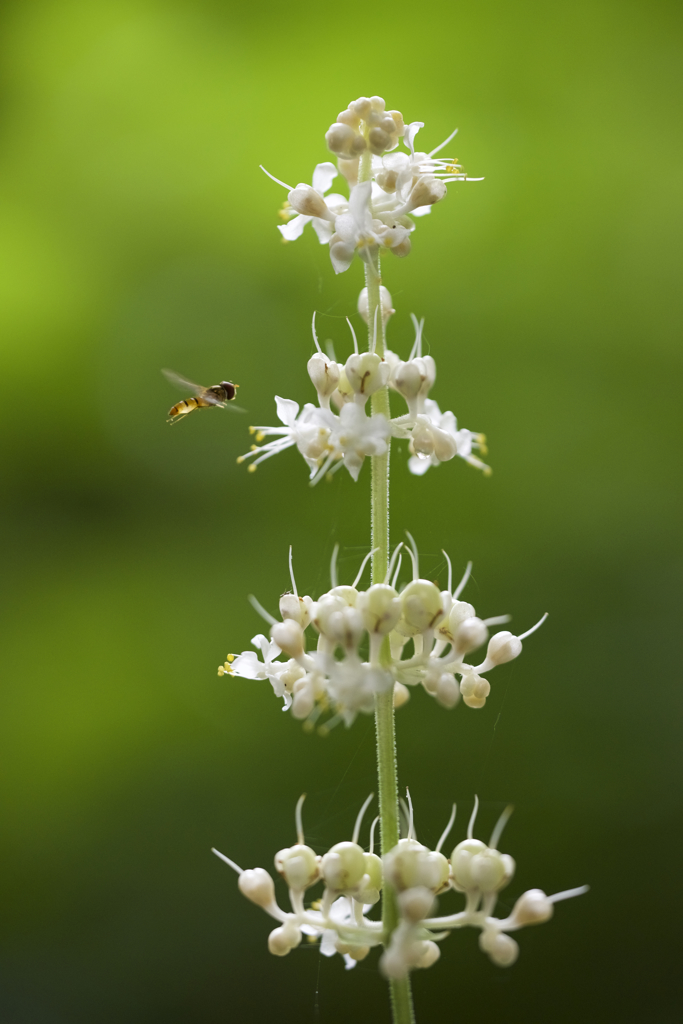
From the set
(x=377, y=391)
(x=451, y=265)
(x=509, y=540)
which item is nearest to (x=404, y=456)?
(x=509, y=540)

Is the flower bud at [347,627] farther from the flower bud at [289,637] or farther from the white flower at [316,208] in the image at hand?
the white flower at [316,208]

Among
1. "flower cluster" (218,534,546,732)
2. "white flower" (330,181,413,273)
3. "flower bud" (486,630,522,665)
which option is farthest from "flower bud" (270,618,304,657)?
"white flower" (330,181,413,273)

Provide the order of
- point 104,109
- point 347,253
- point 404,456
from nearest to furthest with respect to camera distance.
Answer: point 347,253
point 404,456
point 104,109

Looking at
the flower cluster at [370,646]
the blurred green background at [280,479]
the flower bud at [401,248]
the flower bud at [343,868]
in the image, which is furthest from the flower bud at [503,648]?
the blurred green background at [280,479]

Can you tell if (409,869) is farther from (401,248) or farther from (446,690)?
(401,248)

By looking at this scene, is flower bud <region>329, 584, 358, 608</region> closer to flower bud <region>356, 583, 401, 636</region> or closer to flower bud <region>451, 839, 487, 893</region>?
flower bud <region>356, 583, 401, 636</region>

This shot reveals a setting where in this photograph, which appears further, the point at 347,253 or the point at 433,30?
the point at 433,30

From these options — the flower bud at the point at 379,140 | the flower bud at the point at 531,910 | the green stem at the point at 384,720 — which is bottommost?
the flower bud at the point at 531,910

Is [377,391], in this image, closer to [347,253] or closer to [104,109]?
[347,253]
